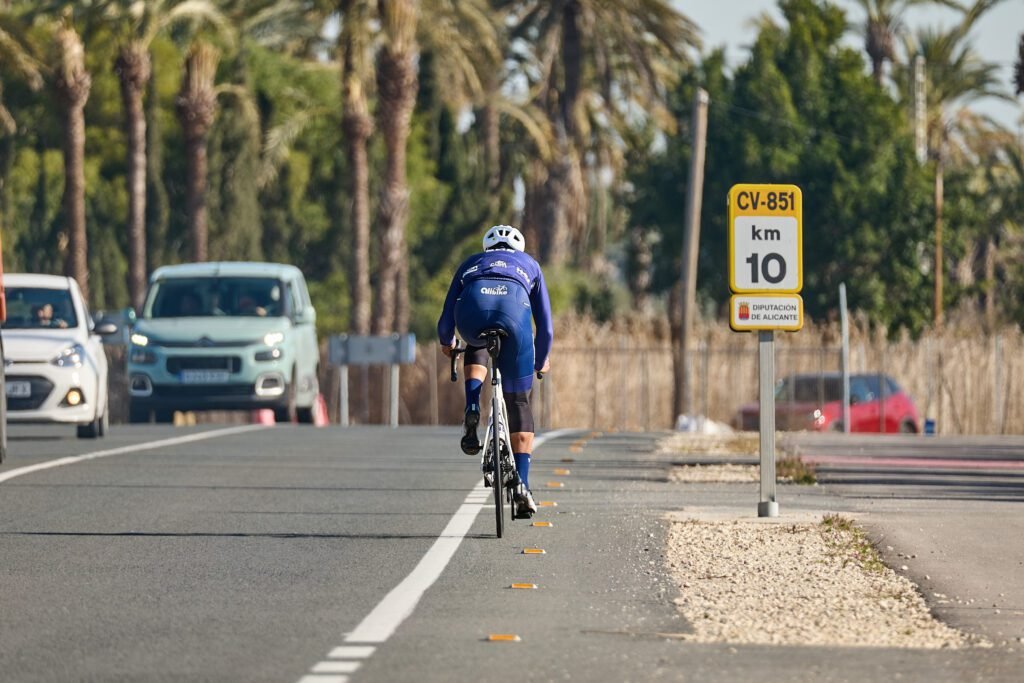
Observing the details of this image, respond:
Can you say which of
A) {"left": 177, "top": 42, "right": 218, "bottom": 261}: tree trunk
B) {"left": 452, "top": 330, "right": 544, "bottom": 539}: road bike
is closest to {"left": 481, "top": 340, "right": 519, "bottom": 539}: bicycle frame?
{"left": 452, "top": 330, "right": 544, "bottom": 539}: road bike

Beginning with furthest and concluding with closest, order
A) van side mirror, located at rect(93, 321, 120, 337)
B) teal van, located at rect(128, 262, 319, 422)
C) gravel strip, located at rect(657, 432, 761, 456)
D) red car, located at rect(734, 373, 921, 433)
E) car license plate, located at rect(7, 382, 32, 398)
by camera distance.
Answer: red car, located at rect(734, 373, 921, 433), teal van, located at rect(128, 262, 319, 422), gravel strip, located at rect(657, 432, 761, 456), van side mirror, located at rect(93, 321, 120, 337), car license plate, located at rect(7, 382, 32, 398)

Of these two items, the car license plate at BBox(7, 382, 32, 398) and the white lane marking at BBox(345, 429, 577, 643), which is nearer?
the white lane marking at BBox(345, 429, 577, 643)

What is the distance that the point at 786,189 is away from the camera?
47.1 feet

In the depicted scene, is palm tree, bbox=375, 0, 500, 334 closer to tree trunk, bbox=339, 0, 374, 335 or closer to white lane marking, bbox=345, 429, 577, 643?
tree trunk, bbox=339, 0, 374, 335

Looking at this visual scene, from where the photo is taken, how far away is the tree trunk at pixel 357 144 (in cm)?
4466

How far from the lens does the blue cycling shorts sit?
12.9 metres

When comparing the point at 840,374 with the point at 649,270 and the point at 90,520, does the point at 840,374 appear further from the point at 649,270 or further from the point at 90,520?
the point at 649,270

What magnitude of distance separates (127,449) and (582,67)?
113 feet

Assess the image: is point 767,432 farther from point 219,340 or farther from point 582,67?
point 582,67

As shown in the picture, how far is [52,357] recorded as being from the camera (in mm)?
21906

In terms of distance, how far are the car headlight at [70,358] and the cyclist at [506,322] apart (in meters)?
9.31

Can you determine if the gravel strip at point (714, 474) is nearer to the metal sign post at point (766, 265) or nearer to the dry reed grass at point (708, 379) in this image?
the metal sign post at point (766, 265)

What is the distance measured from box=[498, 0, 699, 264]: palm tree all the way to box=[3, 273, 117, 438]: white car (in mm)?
28774

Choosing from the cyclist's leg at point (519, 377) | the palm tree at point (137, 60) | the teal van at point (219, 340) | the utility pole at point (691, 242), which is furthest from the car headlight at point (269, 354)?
the palm tree at point (137, 60)
